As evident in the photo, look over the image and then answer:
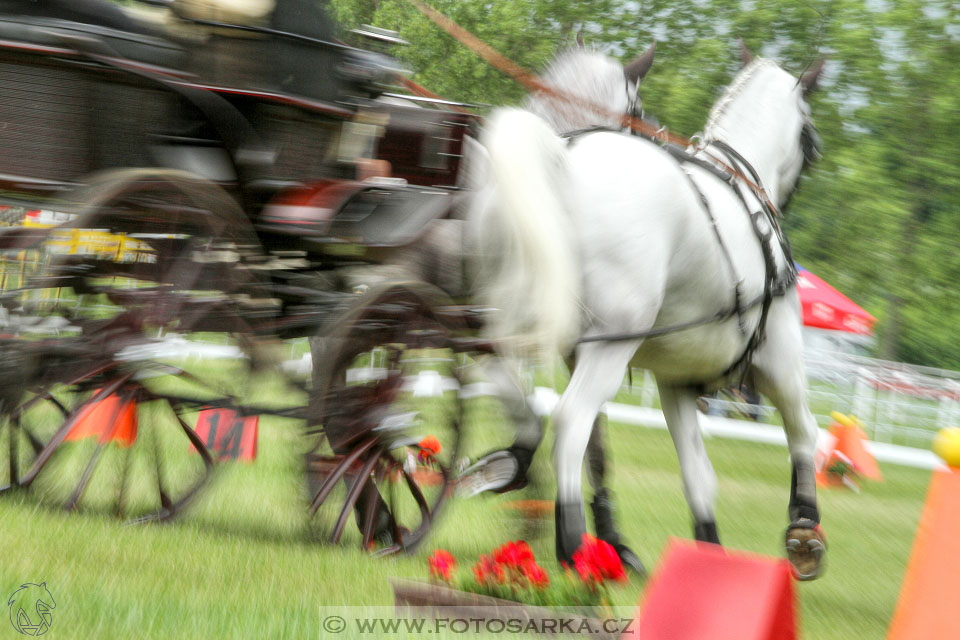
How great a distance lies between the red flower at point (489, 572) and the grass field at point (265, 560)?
53 centimetres

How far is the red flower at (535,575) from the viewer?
3.31 meters

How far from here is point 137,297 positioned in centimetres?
400

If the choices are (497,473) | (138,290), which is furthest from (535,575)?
(138,290)

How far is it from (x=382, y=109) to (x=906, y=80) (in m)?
16.0

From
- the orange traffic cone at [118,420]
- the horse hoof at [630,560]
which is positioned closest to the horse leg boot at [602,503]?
the horse hoof at [630,560]

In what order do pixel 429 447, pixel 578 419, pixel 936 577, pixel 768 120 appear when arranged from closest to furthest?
pixel 936 577 < pixel 578 419 < pixel 429 447 < pixel 768 120

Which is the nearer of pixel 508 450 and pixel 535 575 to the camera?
pixel 535 575

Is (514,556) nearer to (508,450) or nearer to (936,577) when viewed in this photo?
(936,577)

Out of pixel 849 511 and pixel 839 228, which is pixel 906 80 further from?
pixel 849 511

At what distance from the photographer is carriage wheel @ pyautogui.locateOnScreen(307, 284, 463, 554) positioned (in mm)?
4258

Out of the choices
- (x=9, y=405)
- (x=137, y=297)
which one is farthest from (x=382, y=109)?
(x=9, y=405)

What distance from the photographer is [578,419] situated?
4.52 metres

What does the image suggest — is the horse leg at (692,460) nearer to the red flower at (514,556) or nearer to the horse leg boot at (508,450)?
the horse leg boot at (508,450)

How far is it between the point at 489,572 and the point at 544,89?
2.61m
